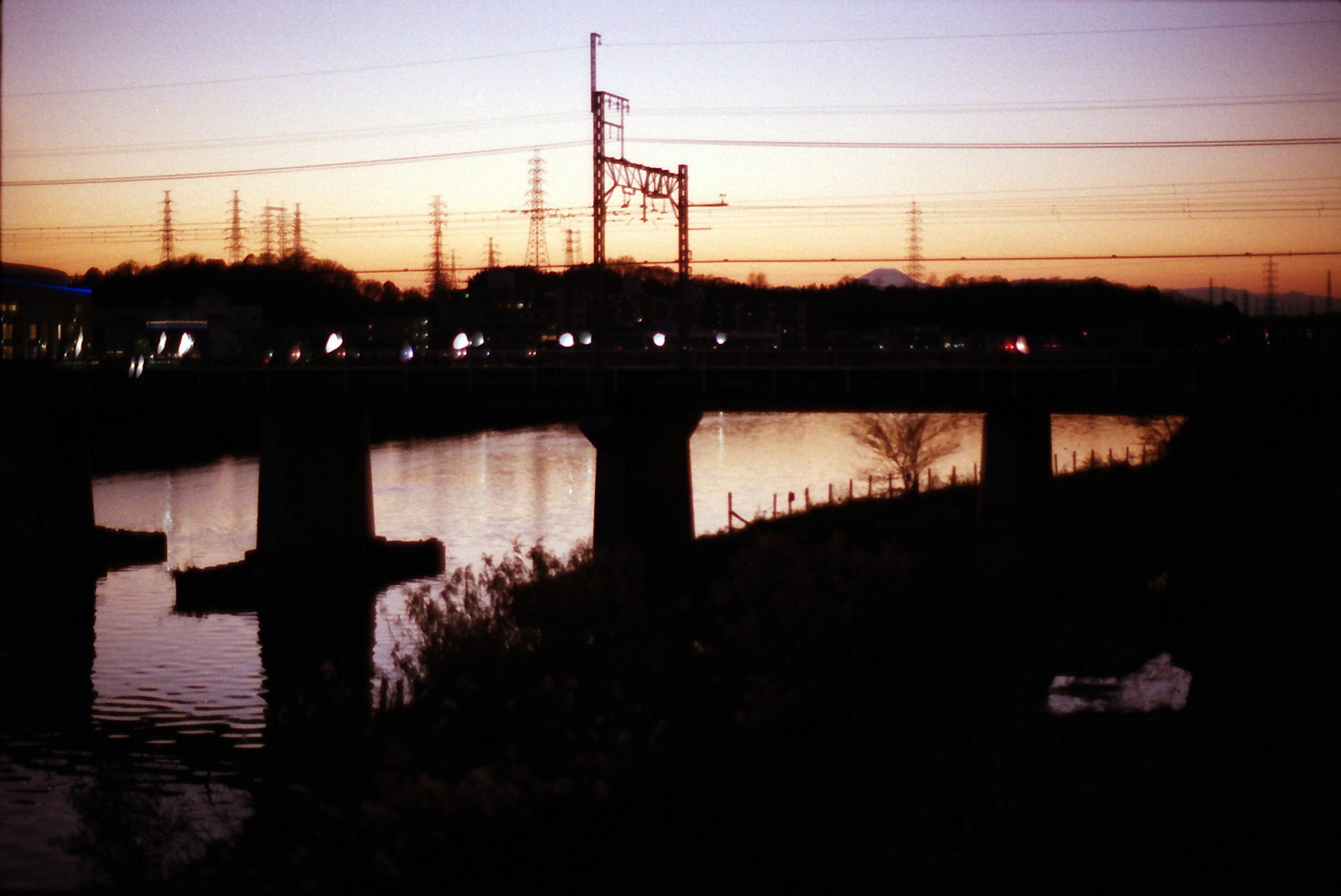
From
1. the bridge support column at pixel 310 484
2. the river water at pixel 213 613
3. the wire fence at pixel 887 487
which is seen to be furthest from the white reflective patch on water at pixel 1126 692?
the bridge support column at pixel 310 484

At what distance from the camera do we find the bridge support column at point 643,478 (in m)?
40.5

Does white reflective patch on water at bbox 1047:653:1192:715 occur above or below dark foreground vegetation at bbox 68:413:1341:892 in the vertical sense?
below

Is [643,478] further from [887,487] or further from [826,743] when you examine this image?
[887,487]

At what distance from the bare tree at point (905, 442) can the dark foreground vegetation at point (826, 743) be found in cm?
4542

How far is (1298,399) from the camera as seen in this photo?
3400 centimetres

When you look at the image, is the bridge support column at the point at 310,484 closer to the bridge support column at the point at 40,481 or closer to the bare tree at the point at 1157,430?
the bridge support column at the point at 40,481

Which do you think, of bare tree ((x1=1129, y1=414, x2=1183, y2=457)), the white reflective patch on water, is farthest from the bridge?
the white reflective patch on water

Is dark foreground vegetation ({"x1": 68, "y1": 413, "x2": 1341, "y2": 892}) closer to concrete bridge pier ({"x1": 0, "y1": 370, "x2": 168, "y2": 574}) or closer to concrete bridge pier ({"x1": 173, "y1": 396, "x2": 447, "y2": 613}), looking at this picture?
concrete bridge pier ({"x1": 173, "y1": 396, "x2": 447, "y2": 613})

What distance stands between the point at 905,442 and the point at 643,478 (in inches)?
1485

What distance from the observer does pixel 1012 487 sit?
3756 centimetres

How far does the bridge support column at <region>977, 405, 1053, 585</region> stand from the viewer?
36562 millimetres

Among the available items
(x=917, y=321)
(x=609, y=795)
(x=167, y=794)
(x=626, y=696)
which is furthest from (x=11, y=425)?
(x=917, y=321)

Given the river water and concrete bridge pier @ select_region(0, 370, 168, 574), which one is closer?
the river water

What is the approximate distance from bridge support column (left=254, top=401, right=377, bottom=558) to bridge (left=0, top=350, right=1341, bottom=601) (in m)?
0.06
